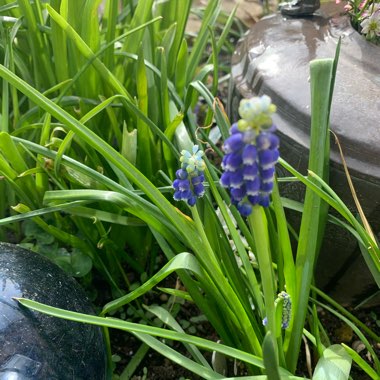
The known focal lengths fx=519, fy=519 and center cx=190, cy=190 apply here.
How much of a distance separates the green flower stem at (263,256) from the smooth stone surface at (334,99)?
1.28ft

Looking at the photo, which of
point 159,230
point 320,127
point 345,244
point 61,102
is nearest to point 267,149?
point 320,127

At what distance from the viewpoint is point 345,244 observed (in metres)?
1.20

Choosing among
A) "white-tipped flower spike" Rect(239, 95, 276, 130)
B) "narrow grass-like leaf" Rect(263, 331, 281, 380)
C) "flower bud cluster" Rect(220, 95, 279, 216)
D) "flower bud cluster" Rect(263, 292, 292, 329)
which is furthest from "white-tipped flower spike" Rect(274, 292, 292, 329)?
"white-tipped flower spike" Rect(239, 95, 276, 130)

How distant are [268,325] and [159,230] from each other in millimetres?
319

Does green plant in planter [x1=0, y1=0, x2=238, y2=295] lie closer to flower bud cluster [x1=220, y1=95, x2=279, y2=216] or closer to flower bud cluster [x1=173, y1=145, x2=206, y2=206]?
flower bud cluster [x1=173, y1=145, x2=206, y2=206]

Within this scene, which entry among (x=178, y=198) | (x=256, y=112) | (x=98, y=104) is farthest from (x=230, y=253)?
(x=256, y=112)

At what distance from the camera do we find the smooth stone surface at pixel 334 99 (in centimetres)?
105

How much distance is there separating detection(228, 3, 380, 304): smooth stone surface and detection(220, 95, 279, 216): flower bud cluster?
51 centimetres

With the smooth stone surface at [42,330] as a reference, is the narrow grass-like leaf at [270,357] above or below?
above

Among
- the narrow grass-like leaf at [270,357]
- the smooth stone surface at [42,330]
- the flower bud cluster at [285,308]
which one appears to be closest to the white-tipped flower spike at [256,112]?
the narrow grass-like leaf at [270,357]

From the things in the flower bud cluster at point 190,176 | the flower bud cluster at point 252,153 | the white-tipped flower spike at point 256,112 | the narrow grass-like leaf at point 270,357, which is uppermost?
the white-tipped flower spike at point 256,112

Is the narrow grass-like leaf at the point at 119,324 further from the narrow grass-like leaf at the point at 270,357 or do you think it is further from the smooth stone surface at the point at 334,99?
the smooth stone surface at the point at 334,99

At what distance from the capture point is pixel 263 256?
0.72 metres

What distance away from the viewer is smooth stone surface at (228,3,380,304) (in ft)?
3.46
